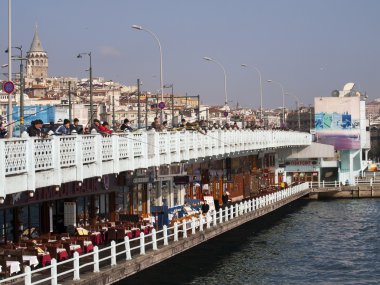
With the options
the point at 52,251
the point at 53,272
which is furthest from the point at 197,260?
the point at 53,272

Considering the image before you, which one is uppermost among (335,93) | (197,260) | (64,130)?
(335,93)

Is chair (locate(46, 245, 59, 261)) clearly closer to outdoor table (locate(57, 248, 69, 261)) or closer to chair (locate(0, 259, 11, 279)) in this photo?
outdoor table (locate(57, 248, 69, 261))

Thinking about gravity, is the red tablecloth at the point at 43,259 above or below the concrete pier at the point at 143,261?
above

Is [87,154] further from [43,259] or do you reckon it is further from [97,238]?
[97,238]

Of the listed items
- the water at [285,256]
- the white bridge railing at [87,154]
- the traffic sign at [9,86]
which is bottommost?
the water at [285,256]

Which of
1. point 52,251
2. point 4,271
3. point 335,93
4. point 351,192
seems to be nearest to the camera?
point 4,271

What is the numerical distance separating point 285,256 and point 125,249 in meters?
15.8

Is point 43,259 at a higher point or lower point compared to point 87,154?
lower

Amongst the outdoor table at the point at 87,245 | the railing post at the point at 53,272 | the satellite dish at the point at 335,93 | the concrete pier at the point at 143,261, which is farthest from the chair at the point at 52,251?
the satellite dish at the point at 335,93

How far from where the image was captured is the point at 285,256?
143 ft

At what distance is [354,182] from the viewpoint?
8762 cm

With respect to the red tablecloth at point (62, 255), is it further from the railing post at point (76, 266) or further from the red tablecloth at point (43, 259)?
the railing post at point (76, 266)

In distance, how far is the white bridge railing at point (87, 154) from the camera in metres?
20.8

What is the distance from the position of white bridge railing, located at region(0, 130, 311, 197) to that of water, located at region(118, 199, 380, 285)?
486cm
